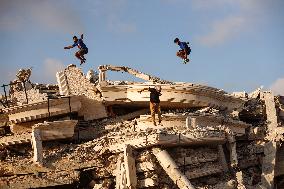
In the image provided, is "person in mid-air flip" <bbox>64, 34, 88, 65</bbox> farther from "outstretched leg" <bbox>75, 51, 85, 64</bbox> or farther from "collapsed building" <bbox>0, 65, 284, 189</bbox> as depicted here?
"collapsed building" <bbox>0, 65, 284, 189</bbox>

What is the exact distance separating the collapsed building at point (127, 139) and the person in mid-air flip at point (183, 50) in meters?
1.52

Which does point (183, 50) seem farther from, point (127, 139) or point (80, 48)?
point (127, 139)

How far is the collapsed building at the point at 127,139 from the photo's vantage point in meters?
15.8

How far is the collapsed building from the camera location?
623 inches

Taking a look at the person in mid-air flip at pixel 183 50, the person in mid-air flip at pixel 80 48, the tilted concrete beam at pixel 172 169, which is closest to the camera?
the tilted concrete beam at pixel 172 169

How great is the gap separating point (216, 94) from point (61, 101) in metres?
6.89

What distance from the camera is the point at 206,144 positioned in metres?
17.8

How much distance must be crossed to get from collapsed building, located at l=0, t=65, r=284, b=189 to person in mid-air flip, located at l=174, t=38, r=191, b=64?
59.8 inches

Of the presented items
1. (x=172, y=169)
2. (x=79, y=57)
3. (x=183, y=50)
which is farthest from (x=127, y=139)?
(x=79, y=57)

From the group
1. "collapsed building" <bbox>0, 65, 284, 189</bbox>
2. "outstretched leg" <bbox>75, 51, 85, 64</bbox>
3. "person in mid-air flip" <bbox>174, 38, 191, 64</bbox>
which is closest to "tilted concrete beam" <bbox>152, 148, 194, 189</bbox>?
"collapsed building" <bbox>0, 65, 284, 189</bbox>

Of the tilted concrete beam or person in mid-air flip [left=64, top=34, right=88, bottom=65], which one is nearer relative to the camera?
the tilted concrete beam

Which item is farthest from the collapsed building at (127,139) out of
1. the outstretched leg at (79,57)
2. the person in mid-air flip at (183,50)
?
the person in mid-air flip at (183,50)

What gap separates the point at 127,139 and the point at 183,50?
7.56 metres

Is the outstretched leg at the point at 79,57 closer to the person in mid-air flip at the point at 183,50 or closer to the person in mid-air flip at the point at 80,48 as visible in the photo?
the person in mid-air flip at the point at 80,48
